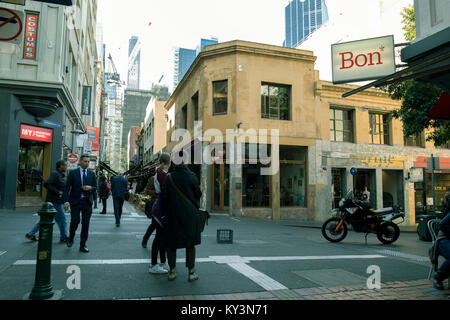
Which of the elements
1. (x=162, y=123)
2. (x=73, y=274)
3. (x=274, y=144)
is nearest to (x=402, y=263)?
(x=73, y=274)

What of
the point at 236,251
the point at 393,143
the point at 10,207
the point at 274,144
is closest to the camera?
the point at 236,251

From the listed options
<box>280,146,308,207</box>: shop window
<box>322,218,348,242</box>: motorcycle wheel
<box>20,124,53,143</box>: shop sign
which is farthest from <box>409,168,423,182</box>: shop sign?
<box>20,124,53,143</box>: shop sign

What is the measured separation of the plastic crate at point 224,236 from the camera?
8.15 metres

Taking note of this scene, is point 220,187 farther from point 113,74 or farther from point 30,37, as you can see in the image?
point 113,74

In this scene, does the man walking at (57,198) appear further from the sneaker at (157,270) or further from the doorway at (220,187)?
the doorway at (220,187)

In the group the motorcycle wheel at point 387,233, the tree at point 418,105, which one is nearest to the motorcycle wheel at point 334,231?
the motorcycle wheel at point 387,233

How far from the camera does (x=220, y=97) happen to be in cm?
1844

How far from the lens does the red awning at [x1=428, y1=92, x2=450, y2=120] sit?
7.06 m

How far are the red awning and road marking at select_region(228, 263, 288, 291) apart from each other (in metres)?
5.45

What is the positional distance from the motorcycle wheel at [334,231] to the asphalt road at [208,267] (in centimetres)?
74

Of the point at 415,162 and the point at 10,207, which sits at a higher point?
the point at 415,162

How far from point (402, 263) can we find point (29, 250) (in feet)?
24.2

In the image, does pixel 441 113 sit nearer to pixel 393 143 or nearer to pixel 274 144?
pixel 274 144

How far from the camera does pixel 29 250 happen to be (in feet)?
20.4
